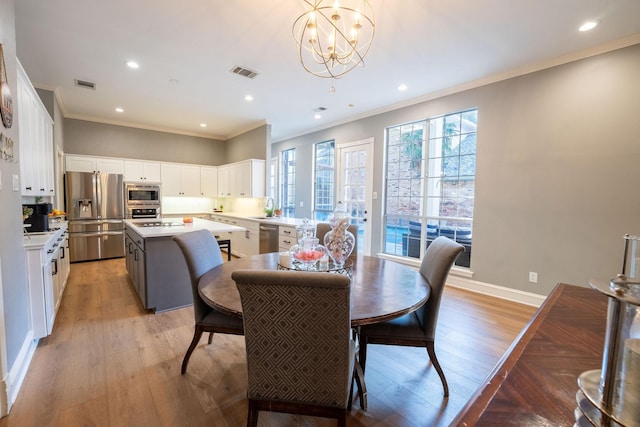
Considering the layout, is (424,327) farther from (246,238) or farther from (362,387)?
(246,238)

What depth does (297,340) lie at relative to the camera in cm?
113

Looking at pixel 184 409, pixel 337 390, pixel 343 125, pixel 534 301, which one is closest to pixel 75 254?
pixel 184 409

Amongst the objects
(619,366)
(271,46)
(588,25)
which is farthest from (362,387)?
(588,25)

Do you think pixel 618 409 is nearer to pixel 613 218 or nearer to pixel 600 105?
pixel 613 218

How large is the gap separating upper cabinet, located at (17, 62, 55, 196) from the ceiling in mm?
536

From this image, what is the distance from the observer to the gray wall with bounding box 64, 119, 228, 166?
5543 mm

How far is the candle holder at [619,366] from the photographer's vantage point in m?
0.48

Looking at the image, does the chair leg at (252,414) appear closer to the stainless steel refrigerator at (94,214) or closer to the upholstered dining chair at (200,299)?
the upholstered dining chair at (200,299)

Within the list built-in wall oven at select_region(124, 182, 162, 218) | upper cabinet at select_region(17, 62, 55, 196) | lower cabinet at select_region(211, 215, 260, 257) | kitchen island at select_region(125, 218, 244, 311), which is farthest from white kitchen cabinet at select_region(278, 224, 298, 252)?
built-in wall oven at select_region(124, 182, 162, 218)

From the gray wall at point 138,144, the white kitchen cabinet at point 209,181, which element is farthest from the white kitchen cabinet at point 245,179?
the gray wall at point 138,144

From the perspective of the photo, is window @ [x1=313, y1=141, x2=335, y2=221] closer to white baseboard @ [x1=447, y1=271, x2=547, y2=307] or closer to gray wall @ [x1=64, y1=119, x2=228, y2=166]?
gray wall @ [x1=64, y1=119, x2=228, y2=166]

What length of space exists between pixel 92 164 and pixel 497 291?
23.9ft

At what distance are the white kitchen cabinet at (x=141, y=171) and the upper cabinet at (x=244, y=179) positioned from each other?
4.72 ft

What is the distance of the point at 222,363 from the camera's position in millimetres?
2123
